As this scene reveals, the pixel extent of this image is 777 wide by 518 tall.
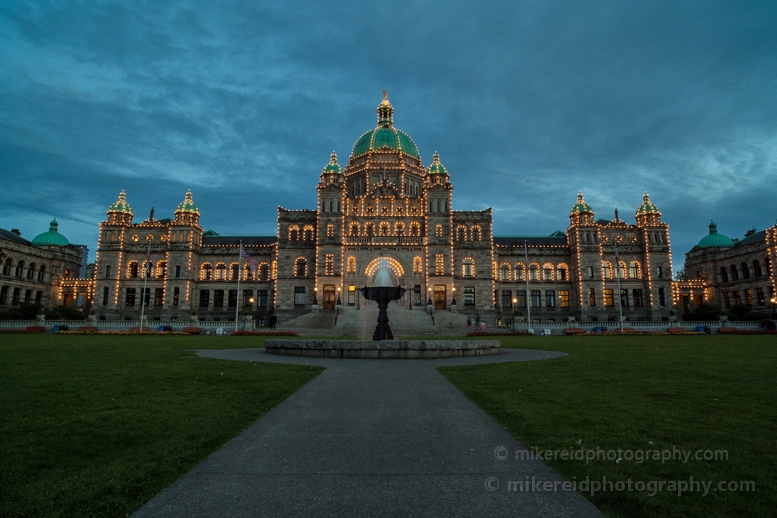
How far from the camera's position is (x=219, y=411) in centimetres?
859

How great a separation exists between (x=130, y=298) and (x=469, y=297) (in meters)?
50.1

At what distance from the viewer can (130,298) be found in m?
66.5

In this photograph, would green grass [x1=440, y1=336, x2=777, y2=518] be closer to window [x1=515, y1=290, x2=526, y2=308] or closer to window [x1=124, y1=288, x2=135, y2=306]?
window [x1=515, y1=290, x2=526, y2=308]

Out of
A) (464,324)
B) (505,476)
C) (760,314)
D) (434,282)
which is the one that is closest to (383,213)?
(434,282)

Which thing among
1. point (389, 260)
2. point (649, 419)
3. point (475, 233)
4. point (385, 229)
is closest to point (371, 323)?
point (389, 260)

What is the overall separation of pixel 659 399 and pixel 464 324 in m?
39.9

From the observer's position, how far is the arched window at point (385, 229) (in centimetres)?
6247

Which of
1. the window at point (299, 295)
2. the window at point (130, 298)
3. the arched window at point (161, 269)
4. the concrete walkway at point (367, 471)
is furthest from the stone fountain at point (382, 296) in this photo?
the window at point (130, 298)

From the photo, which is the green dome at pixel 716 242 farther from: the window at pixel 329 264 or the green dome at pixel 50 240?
the green dome at pixel 50 240

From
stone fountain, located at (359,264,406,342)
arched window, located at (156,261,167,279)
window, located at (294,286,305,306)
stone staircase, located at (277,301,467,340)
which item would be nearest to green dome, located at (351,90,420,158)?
window, located at (294,286,305,306)

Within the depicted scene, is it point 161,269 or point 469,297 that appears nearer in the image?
point 469,297

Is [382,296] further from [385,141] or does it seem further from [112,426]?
[385,141]

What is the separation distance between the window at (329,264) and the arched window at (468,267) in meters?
18.2

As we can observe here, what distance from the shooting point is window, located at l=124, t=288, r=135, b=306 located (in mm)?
66250
